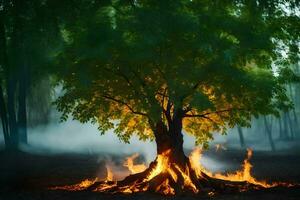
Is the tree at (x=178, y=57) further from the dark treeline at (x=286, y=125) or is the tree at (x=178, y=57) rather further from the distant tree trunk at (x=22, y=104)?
the dark treeline at (x=286, y=125)

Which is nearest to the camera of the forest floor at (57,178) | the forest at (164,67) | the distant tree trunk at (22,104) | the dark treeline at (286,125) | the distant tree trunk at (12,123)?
the forest at (164,67)

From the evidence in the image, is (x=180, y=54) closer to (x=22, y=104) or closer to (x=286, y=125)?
(x=22, y=104)

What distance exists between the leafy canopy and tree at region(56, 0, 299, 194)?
0.12 feet

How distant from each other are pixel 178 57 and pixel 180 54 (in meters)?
0.22

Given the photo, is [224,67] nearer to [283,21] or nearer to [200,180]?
[283,21]

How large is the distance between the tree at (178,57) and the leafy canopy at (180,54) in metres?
0.04

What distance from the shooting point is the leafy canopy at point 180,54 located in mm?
15406

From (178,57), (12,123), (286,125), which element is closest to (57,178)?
(178,57)

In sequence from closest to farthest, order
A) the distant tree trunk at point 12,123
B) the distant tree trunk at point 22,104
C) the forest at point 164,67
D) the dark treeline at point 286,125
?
the forest at point 164,67 < the distant tree trunk at point 12,123 < the distant tree trunk at point 22,104 < the dark treeline at point 286,125

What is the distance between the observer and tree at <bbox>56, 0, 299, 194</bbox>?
50.6 feet

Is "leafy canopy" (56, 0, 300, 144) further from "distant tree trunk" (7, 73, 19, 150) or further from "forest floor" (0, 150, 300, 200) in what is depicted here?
"distant tree trunk" (7, 73, 19, 150)

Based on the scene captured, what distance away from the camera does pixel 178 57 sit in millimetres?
17516

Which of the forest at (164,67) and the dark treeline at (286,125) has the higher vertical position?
the forest at (164,67)

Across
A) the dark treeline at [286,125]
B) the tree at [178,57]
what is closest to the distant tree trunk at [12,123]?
the tree at [178,57]
